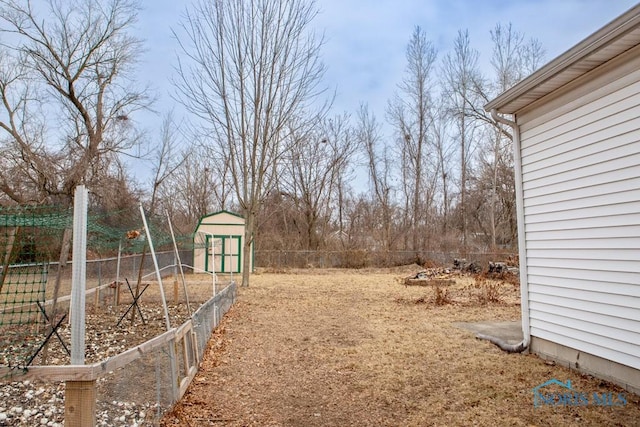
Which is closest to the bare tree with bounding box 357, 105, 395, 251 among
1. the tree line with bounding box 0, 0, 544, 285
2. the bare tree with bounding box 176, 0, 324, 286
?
the tree line with bounding box 0, 0, 544, 285

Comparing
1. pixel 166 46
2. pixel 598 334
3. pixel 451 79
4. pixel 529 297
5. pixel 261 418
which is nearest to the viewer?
pixel 261 418

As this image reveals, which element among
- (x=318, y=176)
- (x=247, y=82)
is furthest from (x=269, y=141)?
(x=318, y=176)

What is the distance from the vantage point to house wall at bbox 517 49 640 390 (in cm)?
370

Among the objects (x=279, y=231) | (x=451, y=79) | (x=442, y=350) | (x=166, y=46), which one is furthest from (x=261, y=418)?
(x=451, y=79)

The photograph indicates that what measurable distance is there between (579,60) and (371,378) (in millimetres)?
3816

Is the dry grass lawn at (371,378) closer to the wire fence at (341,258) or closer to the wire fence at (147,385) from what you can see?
the wire fence at (147,385)

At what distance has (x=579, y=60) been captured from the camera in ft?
12.7

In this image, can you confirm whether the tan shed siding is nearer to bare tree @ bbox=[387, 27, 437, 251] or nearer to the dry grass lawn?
the dry grass lawn

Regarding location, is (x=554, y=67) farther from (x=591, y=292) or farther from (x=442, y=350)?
(x=442, y=350)

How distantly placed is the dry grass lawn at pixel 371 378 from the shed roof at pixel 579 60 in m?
3.07

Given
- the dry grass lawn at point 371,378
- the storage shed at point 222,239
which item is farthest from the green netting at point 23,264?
the storage shed at point 222,239

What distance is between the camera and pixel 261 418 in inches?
138

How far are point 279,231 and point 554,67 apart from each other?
2277 centimetres

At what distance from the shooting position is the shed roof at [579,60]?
11.0 ft
